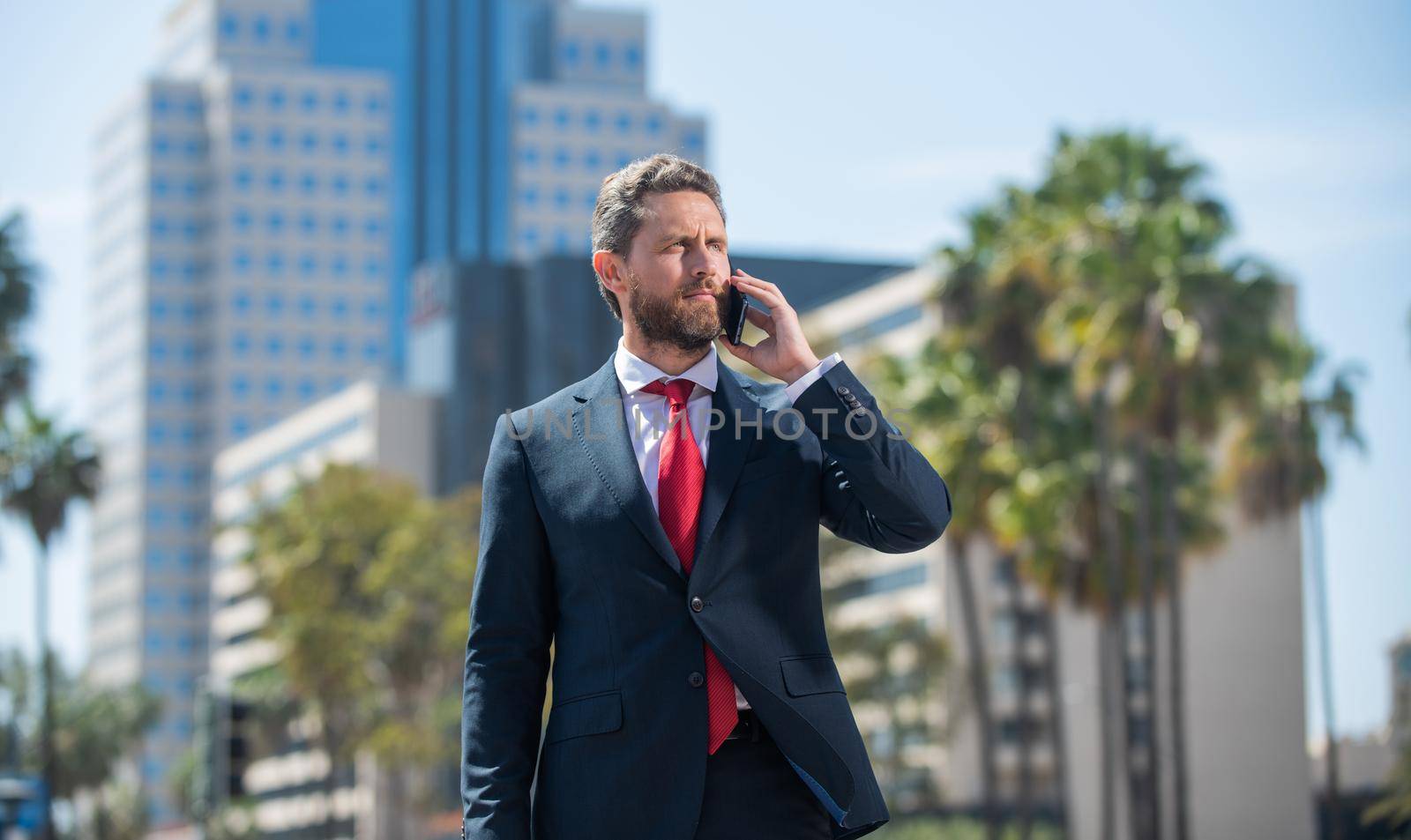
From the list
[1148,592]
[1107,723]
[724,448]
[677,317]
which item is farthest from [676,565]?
[1107,723]

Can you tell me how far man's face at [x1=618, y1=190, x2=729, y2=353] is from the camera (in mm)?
3996

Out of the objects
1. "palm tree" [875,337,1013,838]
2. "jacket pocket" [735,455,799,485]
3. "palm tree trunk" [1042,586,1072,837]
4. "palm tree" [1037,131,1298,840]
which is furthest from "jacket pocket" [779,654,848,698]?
"palm tree trunk" [1042,586,1072,837]

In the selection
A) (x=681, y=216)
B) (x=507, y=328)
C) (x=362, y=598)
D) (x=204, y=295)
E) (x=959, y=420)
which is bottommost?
(x=362, y=598)

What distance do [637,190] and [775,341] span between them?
16.6 inches

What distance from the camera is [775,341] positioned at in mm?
4055

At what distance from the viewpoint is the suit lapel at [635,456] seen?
3.90m

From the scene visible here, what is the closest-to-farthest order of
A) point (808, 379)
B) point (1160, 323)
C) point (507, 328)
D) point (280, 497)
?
point (808, 379), point (1160, 323), point (507, 328), point (280, 497)

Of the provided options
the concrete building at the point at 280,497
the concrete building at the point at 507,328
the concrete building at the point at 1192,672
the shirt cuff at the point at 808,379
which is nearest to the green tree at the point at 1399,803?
the shirt cuff at the point at 808,379

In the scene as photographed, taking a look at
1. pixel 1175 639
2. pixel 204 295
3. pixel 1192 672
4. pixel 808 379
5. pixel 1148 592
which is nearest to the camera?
pixel 808 379

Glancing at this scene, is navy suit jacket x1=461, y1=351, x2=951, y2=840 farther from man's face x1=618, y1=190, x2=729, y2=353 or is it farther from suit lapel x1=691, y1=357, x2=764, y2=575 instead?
man's face x1=618, y1=190, x2=729, y2=353

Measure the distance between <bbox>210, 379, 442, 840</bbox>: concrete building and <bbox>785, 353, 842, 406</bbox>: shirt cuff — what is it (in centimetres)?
8544

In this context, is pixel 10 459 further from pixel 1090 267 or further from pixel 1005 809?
pixel 1005 809

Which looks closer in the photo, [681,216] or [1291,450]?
[681,216]

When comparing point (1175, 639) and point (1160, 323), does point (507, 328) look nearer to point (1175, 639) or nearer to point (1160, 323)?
point (1175, 639)
